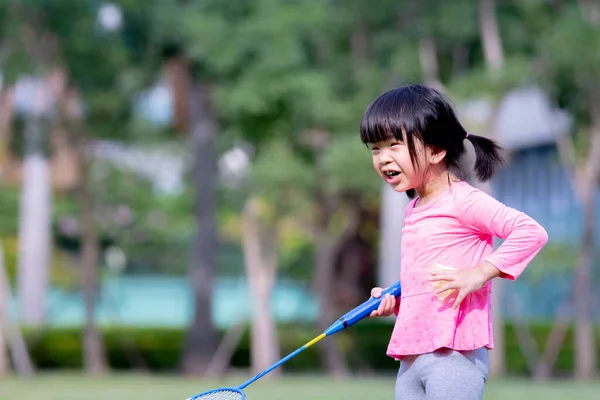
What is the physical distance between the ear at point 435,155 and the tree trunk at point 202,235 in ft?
38.6

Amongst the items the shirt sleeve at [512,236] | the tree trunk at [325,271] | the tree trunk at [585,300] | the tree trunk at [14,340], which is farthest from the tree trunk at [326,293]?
the shirt sleeve at [512,236]

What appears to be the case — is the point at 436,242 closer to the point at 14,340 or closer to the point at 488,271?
the point at 488,271

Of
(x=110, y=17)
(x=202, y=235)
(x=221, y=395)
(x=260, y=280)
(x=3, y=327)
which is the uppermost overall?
(x=110, y=17)

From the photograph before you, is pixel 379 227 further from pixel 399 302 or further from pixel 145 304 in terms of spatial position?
pixel 399 302

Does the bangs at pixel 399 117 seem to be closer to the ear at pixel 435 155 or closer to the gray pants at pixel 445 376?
the ear at pixel 435 155

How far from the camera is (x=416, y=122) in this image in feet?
10.3

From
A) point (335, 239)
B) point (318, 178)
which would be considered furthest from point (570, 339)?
point (318, 178)

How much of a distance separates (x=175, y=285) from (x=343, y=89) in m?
10.7

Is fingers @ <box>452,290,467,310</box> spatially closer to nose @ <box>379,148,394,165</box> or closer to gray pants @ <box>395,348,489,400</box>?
gray pants @ <box>395,348,489,400</box>

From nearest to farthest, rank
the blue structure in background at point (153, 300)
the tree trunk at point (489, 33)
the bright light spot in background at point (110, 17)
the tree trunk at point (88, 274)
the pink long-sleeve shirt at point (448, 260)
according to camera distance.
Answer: the pink long-sleeve shirt at point (448, 260) < the bright light spot in background at point (110, 17) < the tree trunk at point (489, 33) < the tree trunk at point (88, 274) < the blue structure in background at point (153, 300)

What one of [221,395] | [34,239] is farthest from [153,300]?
[221,395]

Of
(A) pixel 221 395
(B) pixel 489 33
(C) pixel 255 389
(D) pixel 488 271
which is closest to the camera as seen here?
(D) pixel 488 271

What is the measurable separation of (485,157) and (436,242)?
0.30 m

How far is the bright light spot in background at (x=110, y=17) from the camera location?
45.5ft
